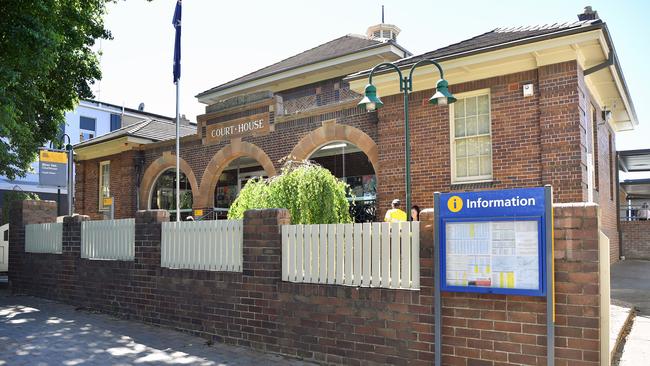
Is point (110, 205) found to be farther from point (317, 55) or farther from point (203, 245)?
point (203, 245)

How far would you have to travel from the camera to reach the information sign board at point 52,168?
61.5ft

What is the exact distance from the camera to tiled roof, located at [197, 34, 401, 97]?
18531 mm

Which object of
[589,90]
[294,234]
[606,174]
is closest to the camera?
[294,234]

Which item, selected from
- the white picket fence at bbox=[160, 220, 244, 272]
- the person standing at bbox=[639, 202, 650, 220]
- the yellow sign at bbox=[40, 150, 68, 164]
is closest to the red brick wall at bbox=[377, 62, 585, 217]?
the white picket fence at bbox=[160, 220, 244, 272]

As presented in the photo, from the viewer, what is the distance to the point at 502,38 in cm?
1195

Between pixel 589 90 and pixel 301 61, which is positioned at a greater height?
pixel 301 61

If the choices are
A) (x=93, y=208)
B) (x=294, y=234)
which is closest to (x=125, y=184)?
(x=93, y=208)

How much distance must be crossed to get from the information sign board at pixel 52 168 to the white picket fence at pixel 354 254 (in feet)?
48.2

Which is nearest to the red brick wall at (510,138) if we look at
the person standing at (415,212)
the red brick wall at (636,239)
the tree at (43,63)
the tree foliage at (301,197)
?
the person standing at (415,212)

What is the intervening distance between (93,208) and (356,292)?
65.0 feet

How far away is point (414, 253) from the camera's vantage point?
599cm

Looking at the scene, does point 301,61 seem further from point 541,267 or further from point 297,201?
point 541,267

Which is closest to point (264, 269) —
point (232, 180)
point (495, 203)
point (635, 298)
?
point (495, 203)

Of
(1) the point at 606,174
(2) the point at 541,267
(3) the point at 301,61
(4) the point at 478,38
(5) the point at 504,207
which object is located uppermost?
(3) the point at 301,61
